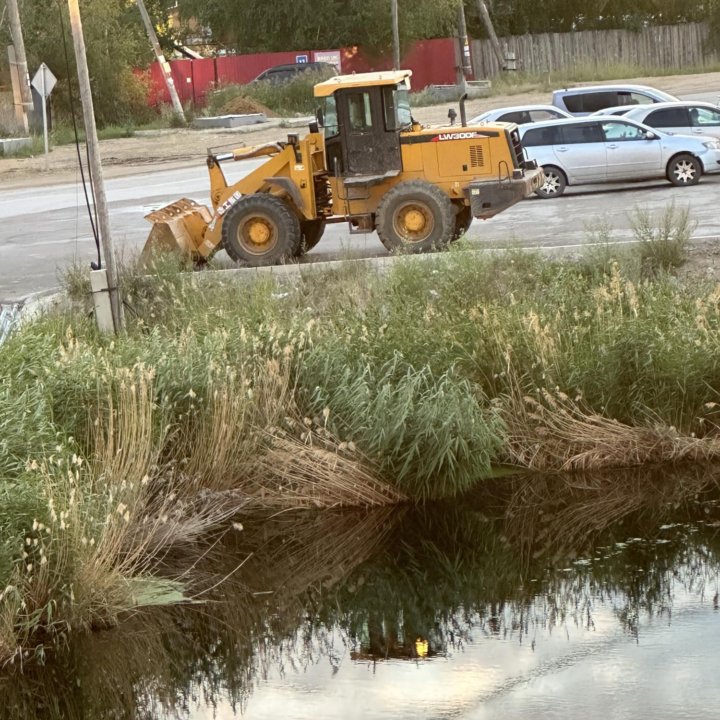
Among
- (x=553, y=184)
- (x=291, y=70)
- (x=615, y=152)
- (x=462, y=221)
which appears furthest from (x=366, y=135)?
(x=291, y=70)

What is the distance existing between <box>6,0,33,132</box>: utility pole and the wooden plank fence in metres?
21.1

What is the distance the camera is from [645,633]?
9078 millimetres

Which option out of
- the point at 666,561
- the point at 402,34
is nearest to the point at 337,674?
the point at 666,561

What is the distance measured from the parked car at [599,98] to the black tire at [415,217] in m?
13.5

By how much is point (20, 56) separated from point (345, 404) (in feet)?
110

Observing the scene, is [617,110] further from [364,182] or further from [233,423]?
[233,423]

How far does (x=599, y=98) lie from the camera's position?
107 feet

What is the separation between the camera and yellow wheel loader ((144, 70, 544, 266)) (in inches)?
770

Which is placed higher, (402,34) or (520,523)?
(402,34)

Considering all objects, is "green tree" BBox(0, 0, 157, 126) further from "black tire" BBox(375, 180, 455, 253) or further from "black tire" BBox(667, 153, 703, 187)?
"black tire" BBox(375, 180, 455, 253)

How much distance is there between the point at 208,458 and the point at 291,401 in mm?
878

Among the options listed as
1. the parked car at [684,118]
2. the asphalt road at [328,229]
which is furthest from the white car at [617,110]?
the asphalt road at [328,229]

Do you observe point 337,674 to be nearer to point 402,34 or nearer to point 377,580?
point 377,580

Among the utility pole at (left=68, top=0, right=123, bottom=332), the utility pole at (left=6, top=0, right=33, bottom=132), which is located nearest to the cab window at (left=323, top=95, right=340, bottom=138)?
the utility pole at (left=68, top=0, right=123, bottom=332)
